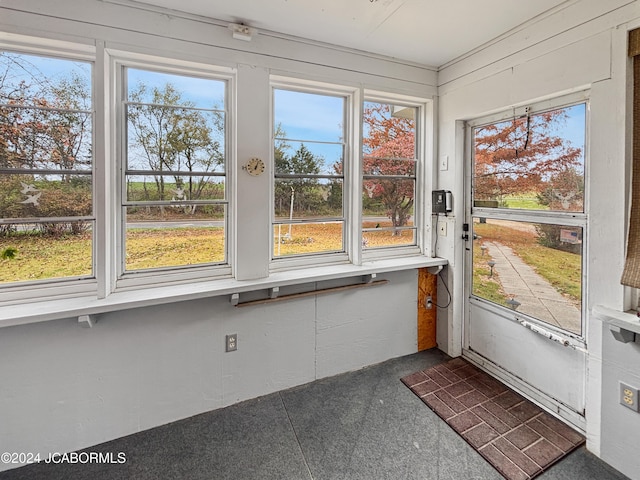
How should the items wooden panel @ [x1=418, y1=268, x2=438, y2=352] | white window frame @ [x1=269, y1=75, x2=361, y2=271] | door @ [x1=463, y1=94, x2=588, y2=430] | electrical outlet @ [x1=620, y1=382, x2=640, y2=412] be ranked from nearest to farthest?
electrical outlet @ [x1=620, y1=382, x2=640, y2=412], door @ [x1=463, y1=94, x2=588, y2=430], white window frame @ [x1=269, y1=75, x2=361, y2=271], wooden panel @ [x1=418, y1=268, x2=438, y2=352]

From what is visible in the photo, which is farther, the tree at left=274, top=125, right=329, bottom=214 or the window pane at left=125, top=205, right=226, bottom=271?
the tree at left=274, top=125, right=329, bottom=214

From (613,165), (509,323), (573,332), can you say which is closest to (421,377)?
(509,323)

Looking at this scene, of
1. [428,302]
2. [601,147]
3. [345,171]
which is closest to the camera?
[601,147]

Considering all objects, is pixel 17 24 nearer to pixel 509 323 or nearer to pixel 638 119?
pixel 638 119

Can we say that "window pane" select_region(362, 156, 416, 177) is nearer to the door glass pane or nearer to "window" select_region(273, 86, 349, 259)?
"window" select_region(273, 86, 349, 259)

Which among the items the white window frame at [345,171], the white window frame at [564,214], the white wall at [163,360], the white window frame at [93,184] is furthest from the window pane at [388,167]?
the white window frame at [93,184]

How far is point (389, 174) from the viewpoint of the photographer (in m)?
2.81

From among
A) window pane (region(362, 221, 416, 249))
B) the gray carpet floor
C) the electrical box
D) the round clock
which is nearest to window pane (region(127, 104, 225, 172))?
the round clock

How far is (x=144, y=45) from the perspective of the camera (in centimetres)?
186

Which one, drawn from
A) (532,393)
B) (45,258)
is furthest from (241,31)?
(532,393)

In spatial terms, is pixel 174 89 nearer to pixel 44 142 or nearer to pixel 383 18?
pixel 44 142

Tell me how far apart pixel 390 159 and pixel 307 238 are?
1.05 meters

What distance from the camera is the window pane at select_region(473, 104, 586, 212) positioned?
1956 millimetres

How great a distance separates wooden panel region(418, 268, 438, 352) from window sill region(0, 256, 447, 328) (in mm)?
297
